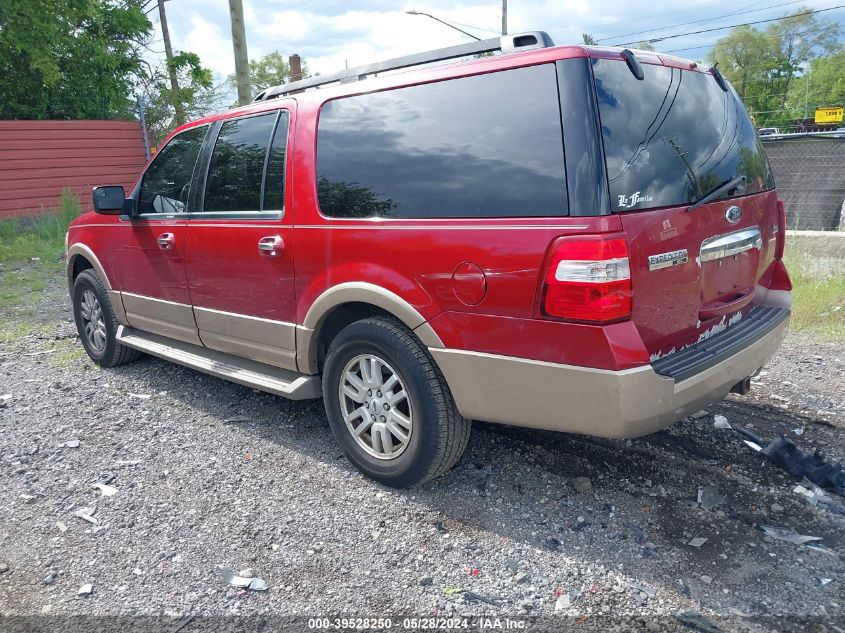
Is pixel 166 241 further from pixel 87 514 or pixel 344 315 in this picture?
pixel 87 514

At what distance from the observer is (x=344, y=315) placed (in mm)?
3508

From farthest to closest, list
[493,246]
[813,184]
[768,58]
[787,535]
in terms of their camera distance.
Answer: [768,58], [813,184], [787,535], [493,246]

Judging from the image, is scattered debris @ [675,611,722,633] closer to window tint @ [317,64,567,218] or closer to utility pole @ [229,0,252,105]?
window tint @ [317,64,567,218]

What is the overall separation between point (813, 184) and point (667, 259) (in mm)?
11285

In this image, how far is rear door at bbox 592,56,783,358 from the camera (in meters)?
2.58

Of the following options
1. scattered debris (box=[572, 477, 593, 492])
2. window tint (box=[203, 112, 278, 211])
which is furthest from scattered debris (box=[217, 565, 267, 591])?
window tint (box=[203, 112, 278, 211])

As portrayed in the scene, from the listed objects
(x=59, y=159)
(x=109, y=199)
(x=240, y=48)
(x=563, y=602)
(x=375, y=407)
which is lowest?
(x=563, y=602)

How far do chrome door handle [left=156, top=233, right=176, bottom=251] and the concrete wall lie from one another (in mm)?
10221

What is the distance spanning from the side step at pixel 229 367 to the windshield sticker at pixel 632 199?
1954 mm

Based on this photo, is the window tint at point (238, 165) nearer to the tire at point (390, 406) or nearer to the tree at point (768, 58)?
the tire at point (390, 406)

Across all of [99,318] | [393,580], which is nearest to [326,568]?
[393,580]

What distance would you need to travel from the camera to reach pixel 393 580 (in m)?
2.69

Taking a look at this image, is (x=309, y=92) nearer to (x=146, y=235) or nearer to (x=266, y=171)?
(x=266, y=171)

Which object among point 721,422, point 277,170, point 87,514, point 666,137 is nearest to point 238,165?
point 277,170
